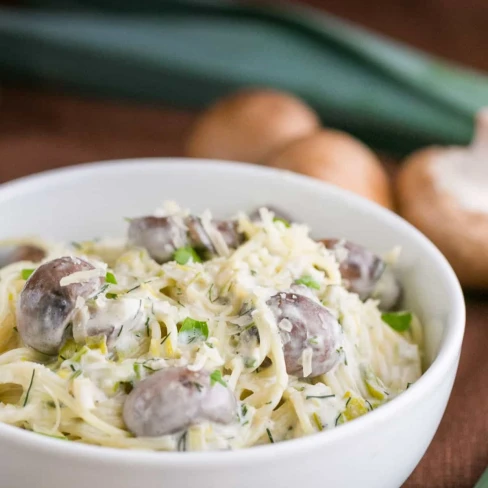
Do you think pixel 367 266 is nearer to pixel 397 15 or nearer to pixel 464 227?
pixel 464 227

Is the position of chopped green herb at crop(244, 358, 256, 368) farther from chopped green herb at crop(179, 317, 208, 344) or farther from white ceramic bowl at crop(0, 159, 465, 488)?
white ceramic bowl at crop(0, 159, 465, 488)

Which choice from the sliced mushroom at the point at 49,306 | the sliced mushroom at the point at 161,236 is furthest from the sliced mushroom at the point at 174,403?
the sliced mushroom at the point at 161,236

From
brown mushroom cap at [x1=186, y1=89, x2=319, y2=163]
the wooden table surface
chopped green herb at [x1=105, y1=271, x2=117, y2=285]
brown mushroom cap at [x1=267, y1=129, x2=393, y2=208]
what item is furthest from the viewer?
brown mushroom cap at [x1=186, y1=89, x2=319, y2=163]

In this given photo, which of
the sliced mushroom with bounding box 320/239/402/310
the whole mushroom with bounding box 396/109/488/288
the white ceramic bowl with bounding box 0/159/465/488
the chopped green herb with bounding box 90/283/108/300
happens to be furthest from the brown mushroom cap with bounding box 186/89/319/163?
the chopped green herb with bounding box 90/283/108/300

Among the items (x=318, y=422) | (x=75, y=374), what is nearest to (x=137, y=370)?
(x=75, y=374)

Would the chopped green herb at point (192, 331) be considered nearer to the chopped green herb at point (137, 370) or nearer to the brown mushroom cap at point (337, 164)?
the chopped green herb at point (137, 370)

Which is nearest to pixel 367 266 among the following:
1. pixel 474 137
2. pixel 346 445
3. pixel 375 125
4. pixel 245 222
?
pixel 245 222
